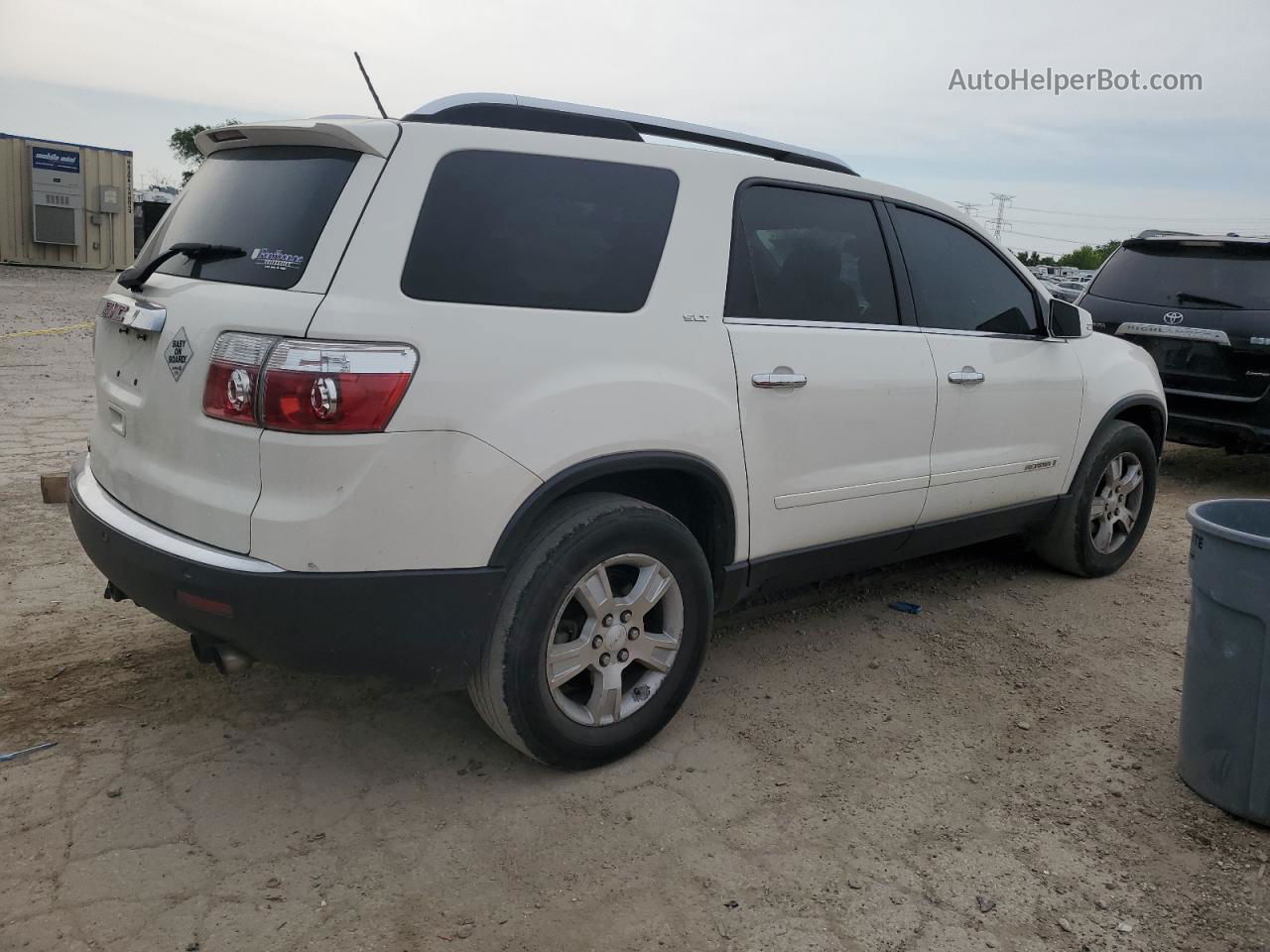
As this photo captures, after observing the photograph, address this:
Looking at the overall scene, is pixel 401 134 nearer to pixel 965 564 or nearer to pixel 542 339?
pixel 542 339

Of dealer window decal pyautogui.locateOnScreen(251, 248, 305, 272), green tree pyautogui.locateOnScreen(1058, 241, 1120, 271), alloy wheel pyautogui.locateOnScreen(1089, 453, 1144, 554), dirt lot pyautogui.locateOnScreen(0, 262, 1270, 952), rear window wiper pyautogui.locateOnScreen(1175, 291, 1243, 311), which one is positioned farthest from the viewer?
green tree pyautogui.locateOnScreen(1058, 241, 1120, 271)

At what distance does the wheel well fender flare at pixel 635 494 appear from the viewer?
283cm

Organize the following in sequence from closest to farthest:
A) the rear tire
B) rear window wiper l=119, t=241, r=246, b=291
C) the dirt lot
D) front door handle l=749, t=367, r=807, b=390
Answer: the dirt lot < rear window wiper l=119, t=241, r=246, b=291 < front door handle l=749, t=367, r=807, b=390 < the rear tire

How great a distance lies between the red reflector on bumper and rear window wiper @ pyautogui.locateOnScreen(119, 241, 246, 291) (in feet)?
3.05

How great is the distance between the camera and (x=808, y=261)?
3.74m

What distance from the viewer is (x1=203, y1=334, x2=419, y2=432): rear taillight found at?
254cm

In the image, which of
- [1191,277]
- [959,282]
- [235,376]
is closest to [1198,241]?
[1191,277]

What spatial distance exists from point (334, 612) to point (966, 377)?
2.69 meters

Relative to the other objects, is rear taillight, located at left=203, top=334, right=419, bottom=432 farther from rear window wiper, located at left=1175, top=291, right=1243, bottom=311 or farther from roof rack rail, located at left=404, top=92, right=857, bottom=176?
rear window wiper, located at left=1175, top=291, right=1243, bottom=311

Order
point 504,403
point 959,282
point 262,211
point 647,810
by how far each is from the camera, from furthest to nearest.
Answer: point 959,282, point 647,810, point 262,211, point 504,403

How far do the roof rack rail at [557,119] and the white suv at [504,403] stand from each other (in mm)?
10

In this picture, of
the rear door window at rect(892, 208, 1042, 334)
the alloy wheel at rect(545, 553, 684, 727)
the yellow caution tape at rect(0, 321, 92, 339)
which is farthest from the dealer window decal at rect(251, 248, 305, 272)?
the yellow caution tape at rect(0, 321, 92, 339)

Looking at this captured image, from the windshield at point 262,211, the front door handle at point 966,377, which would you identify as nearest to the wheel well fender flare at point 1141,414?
the front door handle at point 966,377

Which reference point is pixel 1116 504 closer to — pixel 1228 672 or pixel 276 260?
pixel 1228 672
